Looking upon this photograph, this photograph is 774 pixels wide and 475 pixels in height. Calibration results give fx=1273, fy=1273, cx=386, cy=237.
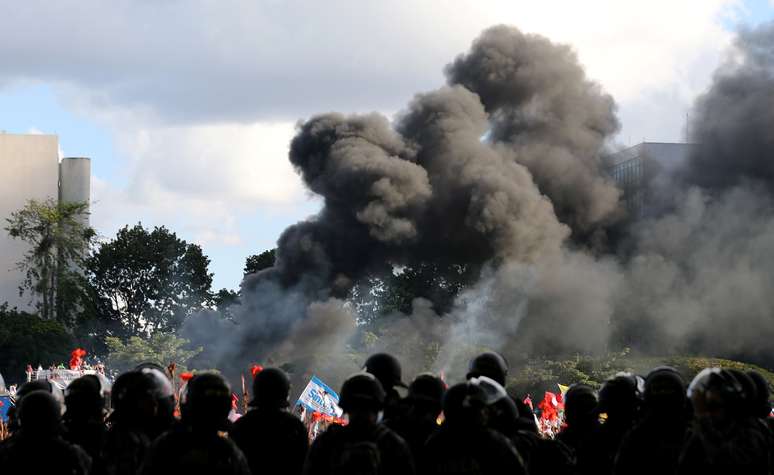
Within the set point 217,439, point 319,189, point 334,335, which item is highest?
point 319,189

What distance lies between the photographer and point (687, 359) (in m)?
43.2

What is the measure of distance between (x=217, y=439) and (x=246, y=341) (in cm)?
4441

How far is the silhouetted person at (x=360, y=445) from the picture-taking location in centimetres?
724

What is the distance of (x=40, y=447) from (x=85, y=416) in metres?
1.79

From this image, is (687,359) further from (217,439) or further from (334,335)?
(217,439)

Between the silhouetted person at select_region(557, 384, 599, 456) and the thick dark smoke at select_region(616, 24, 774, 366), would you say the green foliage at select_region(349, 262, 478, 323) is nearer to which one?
the thick dark smoke at select_region(616, 24, 774, 366)

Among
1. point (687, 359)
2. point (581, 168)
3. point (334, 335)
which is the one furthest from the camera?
point (581, 168)

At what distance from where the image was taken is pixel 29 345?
55469mm

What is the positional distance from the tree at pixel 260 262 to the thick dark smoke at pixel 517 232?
400 inches

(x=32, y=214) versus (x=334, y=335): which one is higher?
(x=32, y=214)

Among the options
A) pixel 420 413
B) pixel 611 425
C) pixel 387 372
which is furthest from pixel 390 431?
pixel 611 425

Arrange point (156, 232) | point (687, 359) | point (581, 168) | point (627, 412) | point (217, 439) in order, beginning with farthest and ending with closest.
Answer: point (156, 232), point (581, 168), point (687, 359), point (627, 412), point (217, 439)

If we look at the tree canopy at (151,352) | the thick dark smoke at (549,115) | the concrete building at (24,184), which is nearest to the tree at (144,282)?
the concrete building at (24,184)

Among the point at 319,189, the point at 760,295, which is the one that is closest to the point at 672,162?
the point at 760,295
